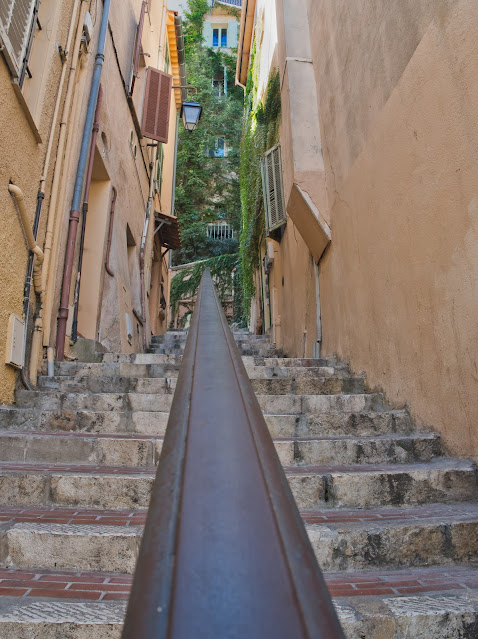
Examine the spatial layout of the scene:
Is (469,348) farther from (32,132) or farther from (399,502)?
(32,132)

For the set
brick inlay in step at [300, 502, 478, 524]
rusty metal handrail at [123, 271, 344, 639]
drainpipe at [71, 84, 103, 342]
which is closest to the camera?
rusty metal handrail at [123, 271, 344, 639]

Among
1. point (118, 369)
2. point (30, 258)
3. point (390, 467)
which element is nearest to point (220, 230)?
point (118, 369)

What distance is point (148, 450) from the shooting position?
253cm

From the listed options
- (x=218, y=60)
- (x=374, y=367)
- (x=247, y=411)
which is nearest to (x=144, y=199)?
(x=374, y=367)

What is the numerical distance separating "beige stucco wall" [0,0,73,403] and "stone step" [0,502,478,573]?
1.69 metres

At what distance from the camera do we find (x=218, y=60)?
25.7 meters

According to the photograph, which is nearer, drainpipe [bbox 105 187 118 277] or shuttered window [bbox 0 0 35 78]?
shuttered window [bbox 0 0 35 78]

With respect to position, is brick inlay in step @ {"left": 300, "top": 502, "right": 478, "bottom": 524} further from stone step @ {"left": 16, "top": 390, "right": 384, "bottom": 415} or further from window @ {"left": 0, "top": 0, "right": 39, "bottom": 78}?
window @ {"left": 0, "top": 0, "right": 39, "bottom": 78}

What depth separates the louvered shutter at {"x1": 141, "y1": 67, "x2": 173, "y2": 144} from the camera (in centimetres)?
890

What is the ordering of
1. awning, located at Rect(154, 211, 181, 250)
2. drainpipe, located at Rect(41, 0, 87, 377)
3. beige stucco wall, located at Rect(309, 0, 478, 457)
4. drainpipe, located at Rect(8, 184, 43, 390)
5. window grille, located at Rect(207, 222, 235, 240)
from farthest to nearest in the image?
window grille, located at Rect(207, 222, 235, 240) → awning, located at Rect(154, 211, 181, 250) → drainpipe, located at Rect(41, 0, 87, 377) → drainpipe, located at Rect(8, 184, 43, 390) → beige stucco wall, located at Rect(309, 0, 478, 457)

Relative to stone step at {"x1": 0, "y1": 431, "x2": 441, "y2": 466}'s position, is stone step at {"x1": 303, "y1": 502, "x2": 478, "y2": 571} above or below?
below

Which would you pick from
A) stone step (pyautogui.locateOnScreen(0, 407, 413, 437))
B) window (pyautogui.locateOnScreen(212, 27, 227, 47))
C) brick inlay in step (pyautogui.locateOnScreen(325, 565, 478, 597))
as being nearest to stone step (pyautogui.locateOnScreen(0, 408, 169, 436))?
stone step (pyautogui.locateOnScreen(0, 407, 413, 437))

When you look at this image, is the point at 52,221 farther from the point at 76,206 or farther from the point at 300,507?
the point at 300,507

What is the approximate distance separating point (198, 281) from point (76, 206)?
1207 centimetres
